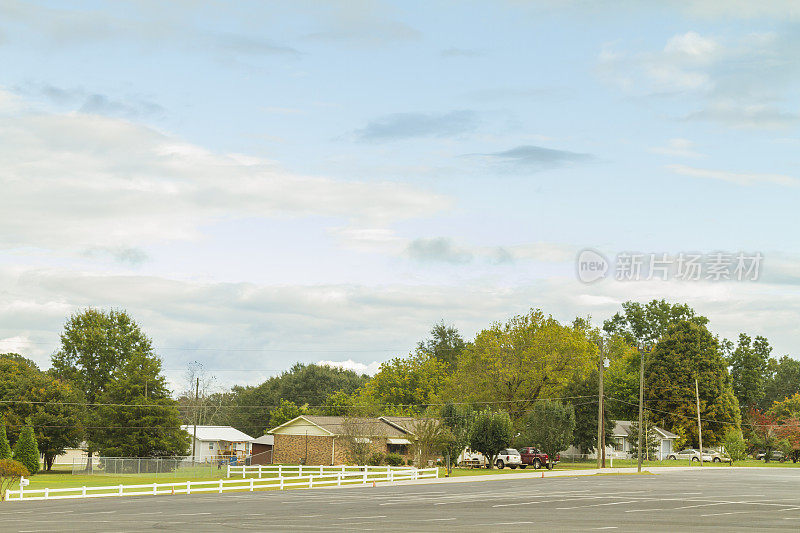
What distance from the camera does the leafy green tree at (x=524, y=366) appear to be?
90125 mm

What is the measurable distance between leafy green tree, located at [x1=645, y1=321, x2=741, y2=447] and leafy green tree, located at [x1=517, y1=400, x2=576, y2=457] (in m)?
36.9

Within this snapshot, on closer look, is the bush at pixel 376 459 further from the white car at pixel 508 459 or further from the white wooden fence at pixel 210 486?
the white car at pixel 508 459

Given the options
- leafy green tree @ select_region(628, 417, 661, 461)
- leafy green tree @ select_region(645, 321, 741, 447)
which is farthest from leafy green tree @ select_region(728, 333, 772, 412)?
leafy green tree @ select_region(628, 417, 661, 461)

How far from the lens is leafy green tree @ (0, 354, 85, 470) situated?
3243 inches

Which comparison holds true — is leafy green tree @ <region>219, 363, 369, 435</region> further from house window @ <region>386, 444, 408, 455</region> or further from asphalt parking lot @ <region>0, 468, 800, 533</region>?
asphalt parking lot @ <region>0, 468, 800, 533</region>

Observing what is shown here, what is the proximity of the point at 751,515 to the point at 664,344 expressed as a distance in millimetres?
88310

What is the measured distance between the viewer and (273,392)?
13475cm

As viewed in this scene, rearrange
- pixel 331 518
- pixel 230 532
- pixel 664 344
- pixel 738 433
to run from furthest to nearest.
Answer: pixel 664 344, pixel 738 433, pixel 331 518, pixel 230 532

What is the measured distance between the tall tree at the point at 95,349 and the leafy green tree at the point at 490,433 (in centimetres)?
4440

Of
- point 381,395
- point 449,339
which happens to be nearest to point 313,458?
point 381,395

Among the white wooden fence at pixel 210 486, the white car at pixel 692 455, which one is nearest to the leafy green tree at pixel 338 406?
the white car at pixel 692 455

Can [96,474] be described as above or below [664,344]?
below

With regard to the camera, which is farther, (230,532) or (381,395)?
(381,395)

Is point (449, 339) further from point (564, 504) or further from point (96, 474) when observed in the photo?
point (564, 504)
